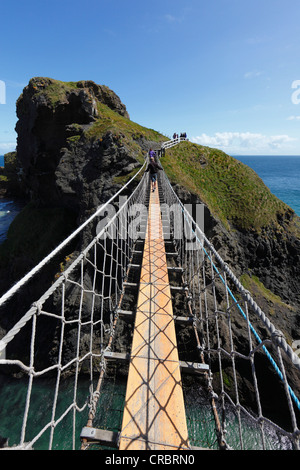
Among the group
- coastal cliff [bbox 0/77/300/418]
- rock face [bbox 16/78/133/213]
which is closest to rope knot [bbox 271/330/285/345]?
coastal cliff [bbox 0/77/300/418]

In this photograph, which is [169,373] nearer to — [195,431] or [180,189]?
[195,431]

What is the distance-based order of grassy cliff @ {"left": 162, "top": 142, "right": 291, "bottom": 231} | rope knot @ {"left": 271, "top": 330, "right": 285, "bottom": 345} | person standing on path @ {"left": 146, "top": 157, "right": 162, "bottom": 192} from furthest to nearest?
grassy cliff @ {"left": 162, "top": 142, "right": 291, "bottom": 231}
person standing on path @ {"left": 146, "top": 157, "right": 162, "bottom": 192}
rope knot @ {"left": 271, "top": 330, "right": 285, "bottom": 345}

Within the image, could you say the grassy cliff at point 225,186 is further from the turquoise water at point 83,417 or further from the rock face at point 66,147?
the turquoise water at point 83,417

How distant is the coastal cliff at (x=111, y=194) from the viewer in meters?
11.2

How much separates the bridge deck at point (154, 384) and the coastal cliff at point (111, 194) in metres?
5.86

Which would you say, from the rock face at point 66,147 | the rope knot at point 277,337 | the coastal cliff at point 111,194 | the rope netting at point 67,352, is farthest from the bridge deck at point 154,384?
the rock face at point 66,147

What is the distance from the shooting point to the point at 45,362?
339 inches

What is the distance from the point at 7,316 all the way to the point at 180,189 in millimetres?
12232

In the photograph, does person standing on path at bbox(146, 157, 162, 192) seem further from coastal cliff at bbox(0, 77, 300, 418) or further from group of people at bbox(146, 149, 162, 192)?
coastal cliff at bbox(0, 77, 300, 418)

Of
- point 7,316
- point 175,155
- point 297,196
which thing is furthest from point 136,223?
point 297,196

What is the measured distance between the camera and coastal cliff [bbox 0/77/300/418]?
1116cm

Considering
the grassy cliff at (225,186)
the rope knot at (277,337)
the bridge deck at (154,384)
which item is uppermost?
the grassy cliff at (225,186)

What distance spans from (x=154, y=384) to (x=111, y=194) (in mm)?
8698

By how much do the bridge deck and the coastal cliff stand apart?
5859 mm
